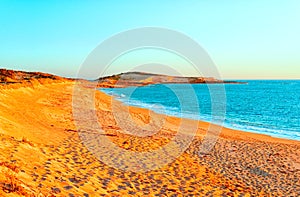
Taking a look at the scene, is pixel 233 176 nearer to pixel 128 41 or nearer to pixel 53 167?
pixel 53 167

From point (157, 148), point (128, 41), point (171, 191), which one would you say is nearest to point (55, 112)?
point (128, 41)

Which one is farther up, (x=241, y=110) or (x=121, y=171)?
(x=241, y=110)

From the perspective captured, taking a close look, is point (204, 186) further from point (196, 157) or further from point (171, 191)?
point (196, 157)

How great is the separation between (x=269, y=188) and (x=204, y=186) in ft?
8.61

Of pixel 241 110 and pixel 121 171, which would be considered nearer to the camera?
pixel 121 171

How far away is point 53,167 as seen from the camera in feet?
25.6

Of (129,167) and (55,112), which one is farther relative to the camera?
(55,112)

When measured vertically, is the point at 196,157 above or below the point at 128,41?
below

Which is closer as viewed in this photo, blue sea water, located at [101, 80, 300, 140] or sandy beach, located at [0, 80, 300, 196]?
sandy beach, located at [0, 80, 300, 196]

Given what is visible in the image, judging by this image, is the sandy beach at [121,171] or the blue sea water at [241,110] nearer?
the sandy beach at [121,171]

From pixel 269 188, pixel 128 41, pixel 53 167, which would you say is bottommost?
pixel 269 188

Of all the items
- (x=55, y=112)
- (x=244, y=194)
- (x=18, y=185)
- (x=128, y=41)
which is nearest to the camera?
(x=18, y=185)

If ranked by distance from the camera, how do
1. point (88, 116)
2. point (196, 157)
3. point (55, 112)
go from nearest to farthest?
point (196, 157), point (55, 112), point (88, 116)

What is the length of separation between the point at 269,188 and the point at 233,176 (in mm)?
1350
